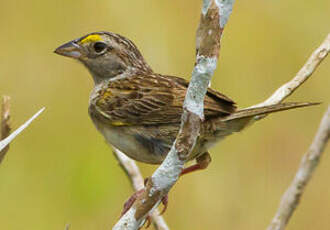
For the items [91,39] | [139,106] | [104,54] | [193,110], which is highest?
[193,110]

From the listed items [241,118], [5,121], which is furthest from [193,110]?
[241,118]

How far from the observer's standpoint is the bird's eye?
→ 4562 mm

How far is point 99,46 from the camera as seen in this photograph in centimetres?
459

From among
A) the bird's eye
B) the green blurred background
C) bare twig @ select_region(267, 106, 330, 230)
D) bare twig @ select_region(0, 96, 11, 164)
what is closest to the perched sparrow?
the bird's eye

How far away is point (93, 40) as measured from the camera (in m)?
4.52

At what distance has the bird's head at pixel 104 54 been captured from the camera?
4504mm

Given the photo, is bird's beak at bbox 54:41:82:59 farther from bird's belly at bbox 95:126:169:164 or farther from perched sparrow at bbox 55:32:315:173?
bird's belly at bbox 95:126:169:164

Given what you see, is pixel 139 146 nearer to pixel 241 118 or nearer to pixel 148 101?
pixel 148 101

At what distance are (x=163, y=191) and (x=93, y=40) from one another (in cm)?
225

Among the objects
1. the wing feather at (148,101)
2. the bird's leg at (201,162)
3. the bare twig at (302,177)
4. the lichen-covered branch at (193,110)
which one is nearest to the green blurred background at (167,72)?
the wing feather at (148,101)

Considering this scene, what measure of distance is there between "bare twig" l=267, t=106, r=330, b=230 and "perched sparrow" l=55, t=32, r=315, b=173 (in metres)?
0.60

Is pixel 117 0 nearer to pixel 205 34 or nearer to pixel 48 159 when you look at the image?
pixel 48 159

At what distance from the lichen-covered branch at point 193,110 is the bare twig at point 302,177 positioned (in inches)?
24.9

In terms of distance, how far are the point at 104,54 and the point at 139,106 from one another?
0.53m
